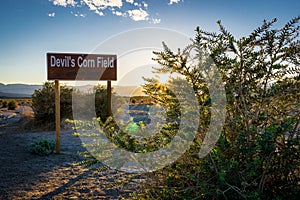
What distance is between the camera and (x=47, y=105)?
1267cm

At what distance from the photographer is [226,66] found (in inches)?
69.4

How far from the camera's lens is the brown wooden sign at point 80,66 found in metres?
6.78

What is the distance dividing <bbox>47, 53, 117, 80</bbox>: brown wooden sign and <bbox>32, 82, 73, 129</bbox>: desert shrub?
5916 mm

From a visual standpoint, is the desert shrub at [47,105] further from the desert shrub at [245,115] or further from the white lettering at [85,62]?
the desert shrub at [245,115]

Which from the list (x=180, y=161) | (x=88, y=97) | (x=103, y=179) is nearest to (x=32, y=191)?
(x=103, y=179)

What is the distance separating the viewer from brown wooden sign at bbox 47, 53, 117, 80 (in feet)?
22.2

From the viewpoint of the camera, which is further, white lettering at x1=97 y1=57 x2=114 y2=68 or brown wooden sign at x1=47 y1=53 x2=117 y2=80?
white lettering at x1=97 y1=57 x2=114 y2=68

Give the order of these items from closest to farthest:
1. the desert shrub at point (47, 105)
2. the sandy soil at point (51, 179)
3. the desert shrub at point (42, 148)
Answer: the sandy soil at point (51, 179) < the desert shrub at point (42, 148) < the desert shrub at point (47, 105)

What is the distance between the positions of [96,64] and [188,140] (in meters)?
5.80

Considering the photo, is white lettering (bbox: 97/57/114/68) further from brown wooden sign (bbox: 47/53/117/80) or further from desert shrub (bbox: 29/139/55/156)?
desert shrub (bbox: 29/139/55/156)

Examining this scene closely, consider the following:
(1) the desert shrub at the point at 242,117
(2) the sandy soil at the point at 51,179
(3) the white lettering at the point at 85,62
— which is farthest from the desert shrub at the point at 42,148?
(1) the desert shrub at the point at 242,117

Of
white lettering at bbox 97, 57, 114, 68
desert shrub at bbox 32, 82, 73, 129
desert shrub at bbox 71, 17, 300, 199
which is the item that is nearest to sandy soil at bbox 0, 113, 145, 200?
desert shrub at bbox 71, 17, 300, 199

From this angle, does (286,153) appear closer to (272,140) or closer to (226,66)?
(272,140)

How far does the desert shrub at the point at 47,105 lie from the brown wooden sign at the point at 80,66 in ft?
19.4
